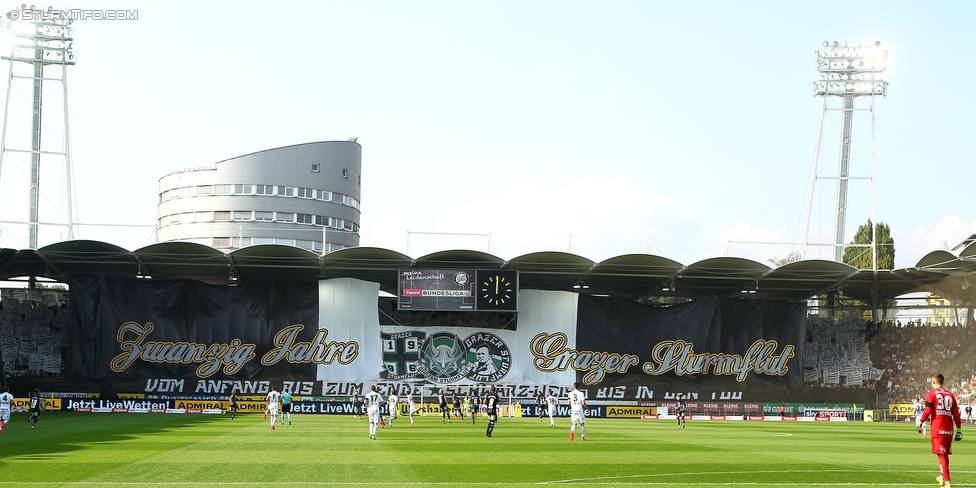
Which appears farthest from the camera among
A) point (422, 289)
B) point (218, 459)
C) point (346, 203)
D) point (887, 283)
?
point (346, 203)

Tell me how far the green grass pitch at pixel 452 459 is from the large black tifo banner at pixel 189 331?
2263 cm

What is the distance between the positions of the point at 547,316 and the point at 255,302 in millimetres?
17849

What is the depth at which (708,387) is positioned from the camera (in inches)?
2244

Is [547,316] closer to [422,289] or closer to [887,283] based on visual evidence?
[422,289]

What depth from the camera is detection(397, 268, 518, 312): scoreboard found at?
54.9 metres

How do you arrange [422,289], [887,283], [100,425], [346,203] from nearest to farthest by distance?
1. [100,425]
2. [422,289]
3. [887,283]
4. [346,203]

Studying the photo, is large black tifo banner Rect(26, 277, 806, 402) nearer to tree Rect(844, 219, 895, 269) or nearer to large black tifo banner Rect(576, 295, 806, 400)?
large black tifo banner Rect(576, 295, 806, 400)

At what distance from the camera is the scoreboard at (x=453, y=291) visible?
54.9 m

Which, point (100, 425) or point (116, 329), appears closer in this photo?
point (100, 425)

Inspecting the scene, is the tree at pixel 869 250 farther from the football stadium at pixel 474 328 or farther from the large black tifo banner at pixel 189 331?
the large black tifo banner at pixel 189 331

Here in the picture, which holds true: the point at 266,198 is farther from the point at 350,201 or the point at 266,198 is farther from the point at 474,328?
the point at 474,328

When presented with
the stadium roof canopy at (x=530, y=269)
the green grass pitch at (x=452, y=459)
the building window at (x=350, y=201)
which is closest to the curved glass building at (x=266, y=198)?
the building window at (x=350, y=201)

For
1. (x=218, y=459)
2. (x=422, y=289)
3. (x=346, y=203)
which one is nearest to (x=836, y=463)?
(x=218, y=459)

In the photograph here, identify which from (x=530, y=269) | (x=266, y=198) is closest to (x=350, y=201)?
(x=266, y=198)
